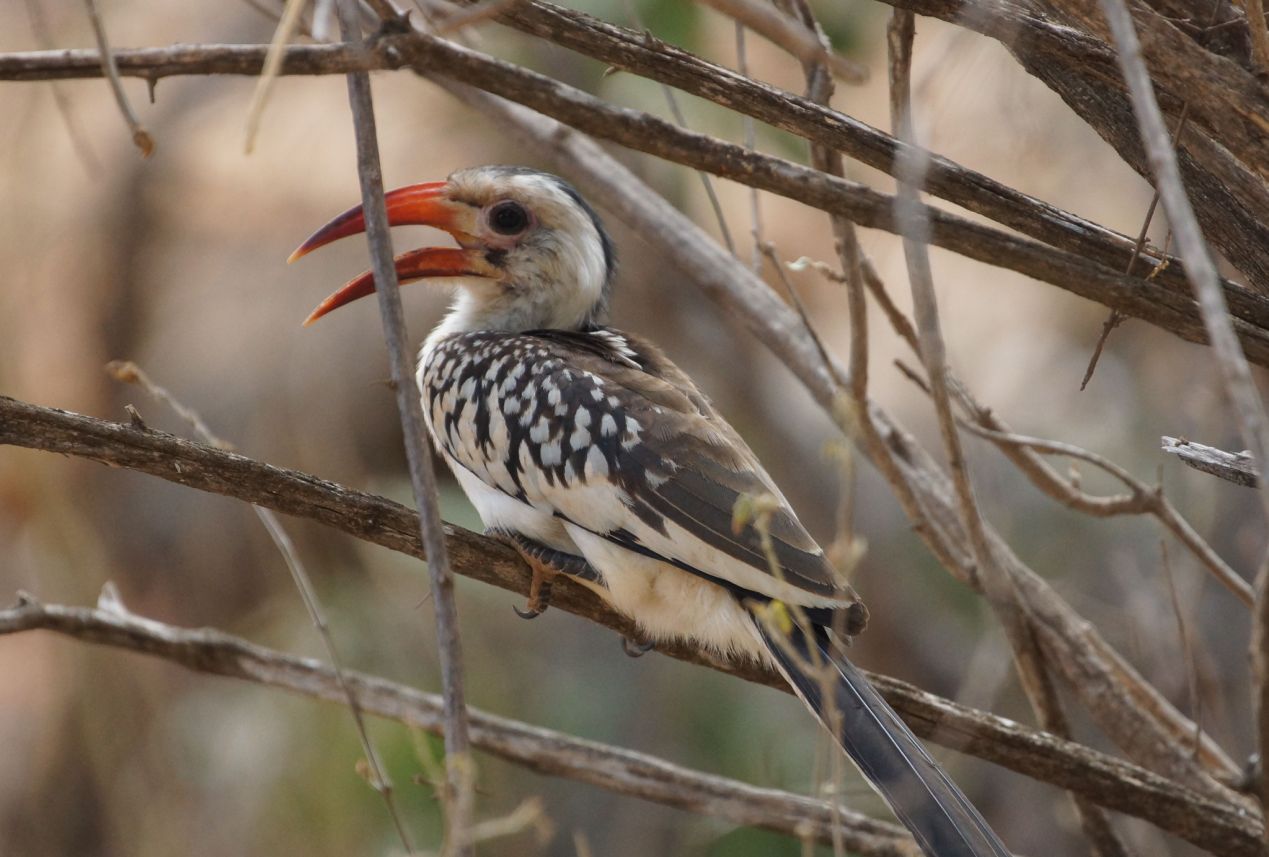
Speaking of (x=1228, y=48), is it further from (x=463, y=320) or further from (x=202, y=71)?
(x=463, y=320)

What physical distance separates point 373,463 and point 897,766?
4646 mm

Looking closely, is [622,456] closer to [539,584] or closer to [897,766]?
[539,584]

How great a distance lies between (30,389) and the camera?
20.7 feet

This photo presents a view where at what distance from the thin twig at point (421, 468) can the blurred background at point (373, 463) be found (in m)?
2.83

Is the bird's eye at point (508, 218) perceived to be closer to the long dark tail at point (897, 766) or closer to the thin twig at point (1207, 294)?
the long dark tail at point (897, 766)

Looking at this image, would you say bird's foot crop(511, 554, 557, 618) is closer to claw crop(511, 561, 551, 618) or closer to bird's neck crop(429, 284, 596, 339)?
claw crop(511, 561, 551, 618)

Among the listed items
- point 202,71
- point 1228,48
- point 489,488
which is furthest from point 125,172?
point 1228,48

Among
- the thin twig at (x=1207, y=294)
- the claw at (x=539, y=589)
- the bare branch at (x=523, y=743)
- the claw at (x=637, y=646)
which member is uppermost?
the thin twig at (x=1207, y=294)

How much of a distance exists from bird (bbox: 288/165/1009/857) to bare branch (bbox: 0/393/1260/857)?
108 mm

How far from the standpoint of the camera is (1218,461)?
1863mm

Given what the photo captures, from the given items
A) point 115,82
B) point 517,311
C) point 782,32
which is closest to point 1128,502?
point 517,311

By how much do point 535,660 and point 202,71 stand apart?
176 inches

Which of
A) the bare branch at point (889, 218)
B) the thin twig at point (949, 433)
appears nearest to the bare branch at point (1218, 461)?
the bare branch at point (889, 218)

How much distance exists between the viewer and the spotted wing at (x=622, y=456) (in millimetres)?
2256
